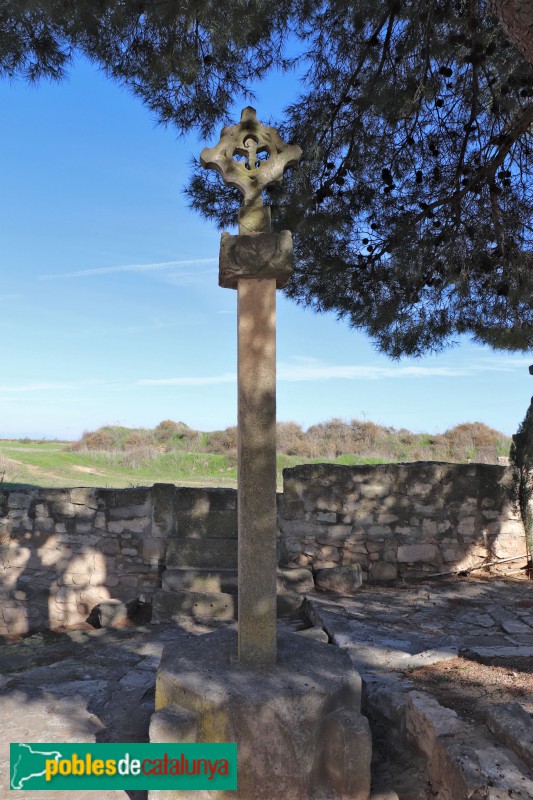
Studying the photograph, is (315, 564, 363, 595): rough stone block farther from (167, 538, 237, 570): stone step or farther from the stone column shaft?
the stone column shaft

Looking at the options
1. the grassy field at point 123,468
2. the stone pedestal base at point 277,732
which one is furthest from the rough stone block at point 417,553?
the grassy field at point 123,468

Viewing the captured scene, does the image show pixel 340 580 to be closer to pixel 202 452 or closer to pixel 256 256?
pixel 256 256

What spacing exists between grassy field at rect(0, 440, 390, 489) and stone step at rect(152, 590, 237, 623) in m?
6.29

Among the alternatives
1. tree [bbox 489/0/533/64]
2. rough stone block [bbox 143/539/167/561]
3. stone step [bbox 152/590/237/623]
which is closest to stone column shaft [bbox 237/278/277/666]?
tree [bbox 489/0/533/64]

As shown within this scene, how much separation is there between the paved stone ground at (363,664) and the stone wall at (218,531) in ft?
1.64

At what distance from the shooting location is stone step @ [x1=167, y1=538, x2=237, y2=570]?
623cm

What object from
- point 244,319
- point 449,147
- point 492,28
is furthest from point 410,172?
point 244,319

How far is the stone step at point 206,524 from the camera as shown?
6324 millimetres

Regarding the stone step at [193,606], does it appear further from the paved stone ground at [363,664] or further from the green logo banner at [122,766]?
the green logo banner at [122,766]

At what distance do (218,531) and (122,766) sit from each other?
3406 mm

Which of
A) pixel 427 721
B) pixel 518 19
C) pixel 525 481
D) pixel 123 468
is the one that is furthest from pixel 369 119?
pixel 123 468

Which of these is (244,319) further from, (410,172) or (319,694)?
(410,172)

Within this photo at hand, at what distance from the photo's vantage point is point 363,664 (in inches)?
165

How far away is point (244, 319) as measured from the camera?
3.09 meters
